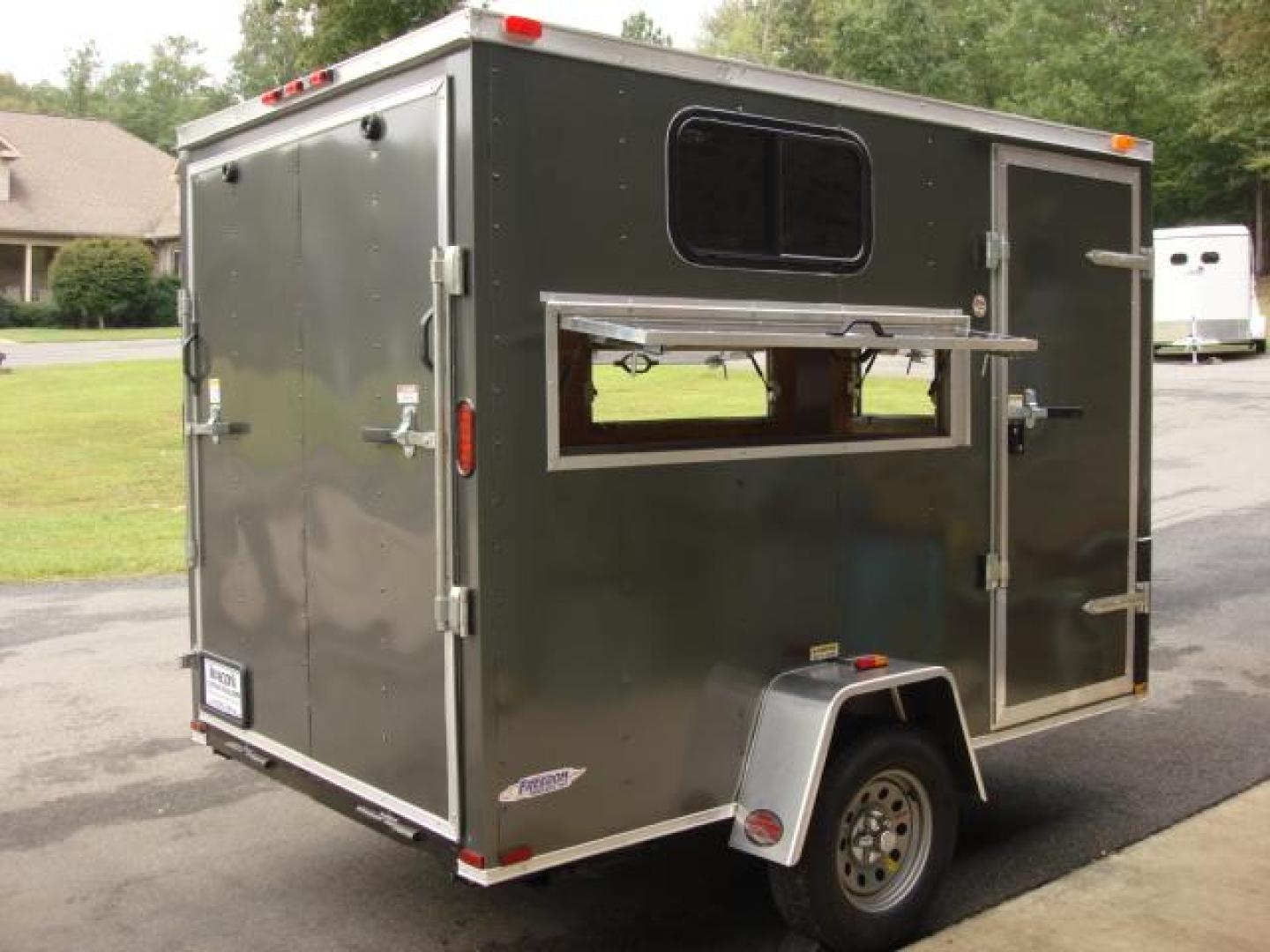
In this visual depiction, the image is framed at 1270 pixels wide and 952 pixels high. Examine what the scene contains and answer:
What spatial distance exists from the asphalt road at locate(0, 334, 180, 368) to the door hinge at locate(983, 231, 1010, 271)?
26787mm

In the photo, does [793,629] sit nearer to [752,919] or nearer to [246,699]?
[752,919]

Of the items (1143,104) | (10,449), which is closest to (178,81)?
(1143,104)

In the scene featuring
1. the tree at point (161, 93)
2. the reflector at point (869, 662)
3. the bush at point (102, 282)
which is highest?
the tree at point (161, 93)

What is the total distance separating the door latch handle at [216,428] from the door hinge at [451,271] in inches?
53.3

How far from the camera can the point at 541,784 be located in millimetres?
3598

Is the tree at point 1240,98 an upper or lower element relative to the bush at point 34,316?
upper

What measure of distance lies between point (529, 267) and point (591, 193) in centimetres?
31

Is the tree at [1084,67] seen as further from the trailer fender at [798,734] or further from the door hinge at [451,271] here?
the door hinge at [451,271]

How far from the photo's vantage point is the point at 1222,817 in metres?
5.29

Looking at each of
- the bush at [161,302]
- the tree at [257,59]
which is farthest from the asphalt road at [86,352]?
the tree at [257,59]

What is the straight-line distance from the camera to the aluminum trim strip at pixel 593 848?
353 centimetres

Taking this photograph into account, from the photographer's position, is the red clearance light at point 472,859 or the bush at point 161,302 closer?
the red clearance light at point 472,859

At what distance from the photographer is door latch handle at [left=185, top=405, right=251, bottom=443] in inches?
181

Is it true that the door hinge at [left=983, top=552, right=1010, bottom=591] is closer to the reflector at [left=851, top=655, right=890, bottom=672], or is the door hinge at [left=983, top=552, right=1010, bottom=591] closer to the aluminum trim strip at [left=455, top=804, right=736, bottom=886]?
the reflector at [left=851, top=655, right=890, bottom=672]
